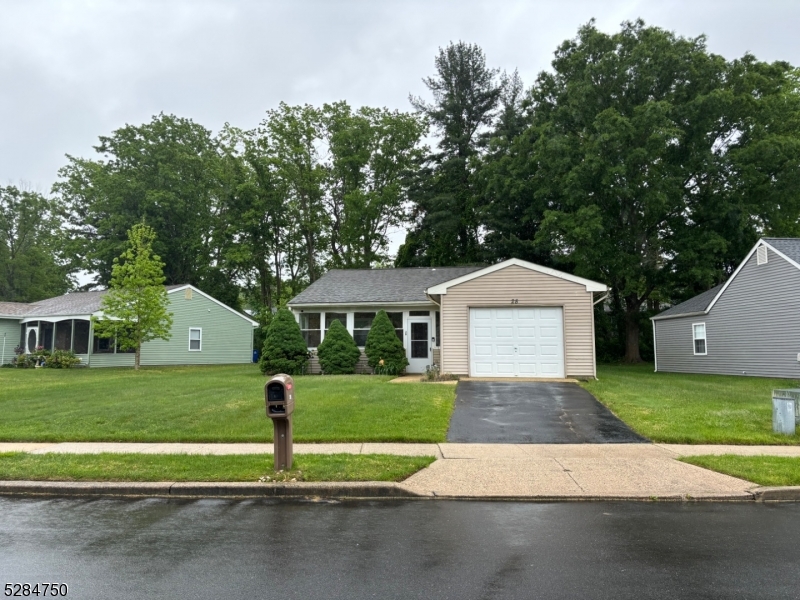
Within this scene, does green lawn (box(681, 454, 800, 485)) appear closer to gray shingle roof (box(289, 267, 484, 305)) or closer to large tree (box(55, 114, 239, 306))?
gray shingle roof (box(289, 267, 484, 305))

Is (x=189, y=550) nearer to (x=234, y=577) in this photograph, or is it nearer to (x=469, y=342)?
(x=234, y=577)

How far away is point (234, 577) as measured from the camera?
4008 mm

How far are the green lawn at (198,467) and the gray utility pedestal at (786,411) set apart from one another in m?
6.05

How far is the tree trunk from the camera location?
29.5 meters

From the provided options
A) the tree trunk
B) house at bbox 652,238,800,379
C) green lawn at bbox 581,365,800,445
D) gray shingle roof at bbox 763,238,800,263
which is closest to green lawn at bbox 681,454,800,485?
green lawn at bbox 581,365,800,445

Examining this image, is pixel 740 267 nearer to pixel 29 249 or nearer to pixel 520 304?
pixel 520 304

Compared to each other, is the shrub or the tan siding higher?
the tan siding

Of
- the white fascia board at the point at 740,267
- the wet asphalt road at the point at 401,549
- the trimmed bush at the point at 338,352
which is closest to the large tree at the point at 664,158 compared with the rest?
the white fascia board at the point at 740,267

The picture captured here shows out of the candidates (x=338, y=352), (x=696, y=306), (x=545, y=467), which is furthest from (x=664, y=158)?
(x=545, y=467)

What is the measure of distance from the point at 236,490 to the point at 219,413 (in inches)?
188

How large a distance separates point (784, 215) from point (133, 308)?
31.4 metres

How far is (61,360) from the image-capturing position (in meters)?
27.1

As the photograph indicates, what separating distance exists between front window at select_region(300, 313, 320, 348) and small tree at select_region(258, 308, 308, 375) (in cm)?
154

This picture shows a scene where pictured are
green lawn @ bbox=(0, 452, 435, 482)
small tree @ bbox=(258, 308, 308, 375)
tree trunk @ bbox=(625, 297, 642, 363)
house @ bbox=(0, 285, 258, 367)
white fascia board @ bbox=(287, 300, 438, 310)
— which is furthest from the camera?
tree trunk @ bbox=(625, 297, 642, 363)
